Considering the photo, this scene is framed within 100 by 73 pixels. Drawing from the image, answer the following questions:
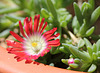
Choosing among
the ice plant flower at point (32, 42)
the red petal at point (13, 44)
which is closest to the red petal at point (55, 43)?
the ice plant flower at point (32, 42)

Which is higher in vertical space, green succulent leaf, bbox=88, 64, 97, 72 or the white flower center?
the white flower center

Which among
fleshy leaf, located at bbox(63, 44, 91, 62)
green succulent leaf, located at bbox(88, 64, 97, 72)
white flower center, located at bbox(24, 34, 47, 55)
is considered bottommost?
green succulent leaf, located at bbox(88, 64, 97, 72)

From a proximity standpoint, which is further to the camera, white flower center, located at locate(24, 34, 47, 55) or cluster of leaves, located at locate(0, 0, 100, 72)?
white flower center, located at locate(24, 34, 47, 55)

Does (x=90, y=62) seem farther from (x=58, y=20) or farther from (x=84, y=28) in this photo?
(x=58, y=20)

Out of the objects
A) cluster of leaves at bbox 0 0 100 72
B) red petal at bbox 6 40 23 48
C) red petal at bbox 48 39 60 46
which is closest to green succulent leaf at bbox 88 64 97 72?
cluster of leaves at bbox 0 0 100 72

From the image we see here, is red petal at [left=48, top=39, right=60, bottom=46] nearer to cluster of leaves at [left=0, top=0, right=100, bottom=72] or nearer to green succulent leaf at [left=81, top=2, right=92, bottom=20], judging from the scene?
cluster of leaves at [left=0, top=0, right=100, bottom=72]

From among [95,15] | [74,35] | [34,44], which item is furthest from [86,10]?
[34,44]

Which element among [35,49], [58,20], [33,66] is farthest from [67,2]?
[33,66]
